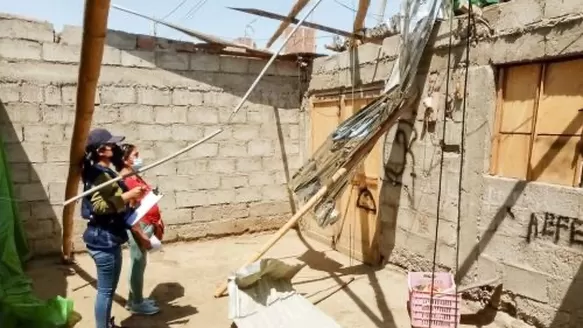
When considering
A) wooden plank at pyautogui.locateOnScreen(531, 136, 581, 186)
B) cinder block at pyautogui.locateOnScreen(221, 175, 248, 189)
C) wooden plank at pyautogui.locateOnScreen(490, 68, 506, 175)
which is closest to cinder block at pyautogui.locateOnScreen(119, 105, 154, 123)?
cinder block at pyautogui.locateOnScreen(221, 175, 248, 189)

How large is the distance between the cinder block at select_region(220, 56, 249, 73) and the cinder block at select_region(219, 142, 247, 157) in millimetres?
976

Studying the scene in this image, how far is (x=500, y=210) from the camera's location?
3.16 m

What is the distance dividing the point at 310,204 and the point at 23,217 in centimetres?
319

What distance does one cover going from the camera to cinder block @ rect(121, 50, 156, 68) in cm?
476

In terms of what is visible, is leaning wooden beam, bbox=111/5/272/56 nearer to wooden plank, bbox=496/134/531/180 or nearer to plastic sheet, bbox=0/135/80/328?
plastic sheet, bbox=0/135/80/328

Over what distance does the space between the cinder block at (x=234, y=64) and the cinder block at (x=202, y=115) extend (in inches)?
22.6

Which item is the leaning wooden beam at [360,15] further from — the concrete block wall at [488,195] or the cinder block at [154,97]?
the cinder block at [154,97]

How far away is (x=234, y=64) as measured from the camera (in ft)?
17.5

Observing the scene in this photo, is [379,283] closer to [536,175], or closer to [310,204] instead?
[310,204]

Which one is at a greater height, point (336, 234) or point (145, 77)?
point (145, 77)

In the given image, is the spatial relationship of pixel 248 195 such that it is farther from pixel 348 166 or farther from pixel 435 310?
pixel 435 310

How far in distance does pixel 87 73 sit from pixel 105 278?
53.7 inches

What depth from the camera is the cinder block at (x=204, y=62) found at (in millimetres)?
5109

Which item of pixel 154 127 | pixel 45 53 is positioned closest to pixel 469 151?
pixel 154 127
